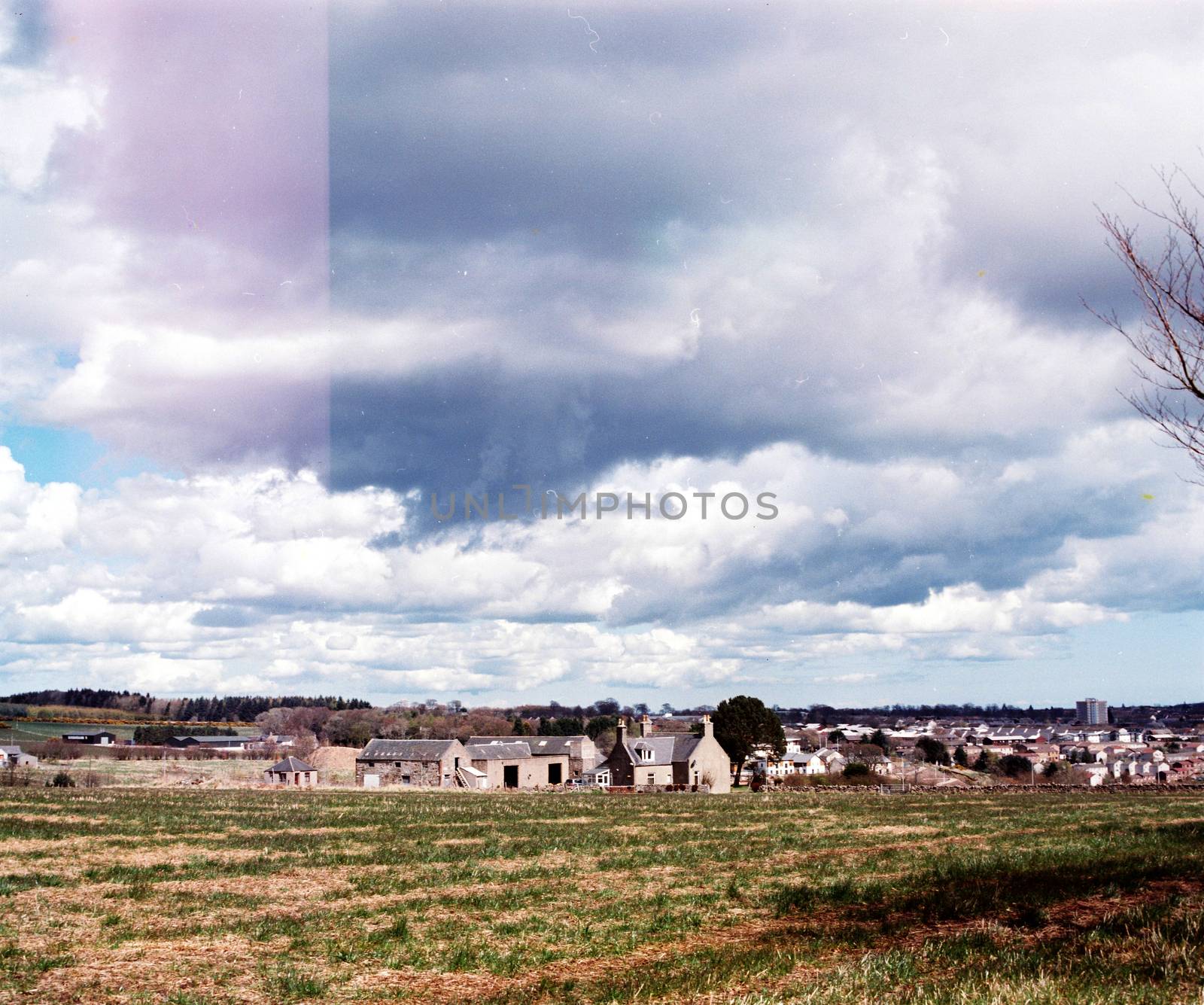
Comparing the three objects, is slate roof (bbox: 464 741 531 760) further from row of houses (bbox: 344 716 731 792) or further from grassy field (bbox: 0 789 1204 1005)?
grassy field (bbox: 0 789 1204 1005)

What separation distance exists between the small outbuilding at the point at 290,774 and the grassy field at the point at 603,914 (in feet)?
223

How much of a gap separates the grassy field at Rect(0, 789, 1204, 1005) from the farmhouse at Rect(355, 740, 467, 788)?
6102cm

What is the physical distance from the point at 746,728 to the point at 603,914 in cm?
8511

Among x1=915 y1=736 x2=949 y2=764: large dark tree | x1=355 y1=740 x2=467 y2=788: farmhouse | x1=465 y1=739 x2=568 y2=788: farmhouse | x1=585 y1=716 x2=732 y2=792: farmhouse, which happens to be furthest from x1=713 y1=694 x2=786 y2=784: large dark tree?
x1=915 y1=736 x2=949 y2=764: large dark tree

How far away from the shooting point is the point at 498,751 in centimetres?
10475

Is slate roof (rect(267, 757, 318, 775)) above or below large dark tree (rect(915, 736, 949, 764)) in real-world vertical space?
above

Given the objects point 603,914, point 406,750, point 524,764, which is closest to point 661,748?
point 524,764

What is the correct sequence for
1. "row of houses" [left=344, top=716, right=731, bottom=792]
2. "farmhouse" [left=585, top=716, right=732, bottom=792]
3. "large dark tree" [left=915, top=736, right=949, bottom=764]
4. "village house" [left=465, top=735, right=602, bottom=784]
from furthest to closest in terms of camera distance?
"large dark tree" [left=915, top=736, right=949, bottom=764] < "village house" [left=465, top=735, right=602, bottom=784] < "farmhouse" [left=585, top=716, right=732, bottom=792] < "row of houses" [left=344, top=716, right=731, bottom=792]

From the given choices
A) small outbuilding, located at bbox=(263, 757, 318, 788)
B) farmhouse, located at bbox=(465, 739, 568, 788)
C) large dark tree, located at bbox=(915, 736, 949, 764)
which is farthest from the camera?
large dark tree, located at bbox=(915, 736, 949, 764)

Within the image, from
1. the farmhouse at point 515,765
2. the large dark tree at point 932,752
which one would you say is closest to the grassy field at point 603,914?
the farmhouse at point 515,765

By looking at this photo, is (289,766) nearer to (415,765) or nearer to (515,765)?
(415,765)

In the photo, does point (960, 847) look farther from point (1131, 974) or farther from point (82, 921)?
point (82, 921)

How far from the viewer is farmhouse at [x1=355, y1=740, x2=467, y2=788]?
94.9m

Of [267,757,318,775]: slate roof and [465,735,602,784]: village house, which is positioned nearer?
[267,757,318,775]: slate roof
